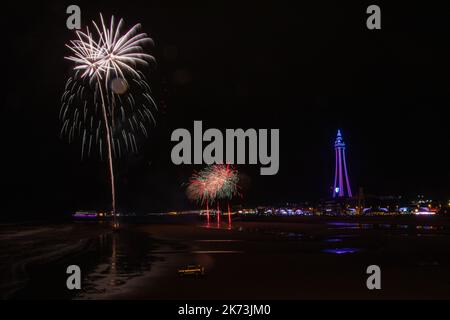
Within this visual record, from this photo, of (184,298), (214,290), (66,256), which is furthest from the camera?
(66,256)

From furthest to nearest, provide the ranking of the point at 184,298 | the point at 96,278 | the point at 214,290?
the point at 96,278, the point at 214,290, the point at 184,298

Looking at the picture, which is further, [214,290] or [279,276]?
[279,276]

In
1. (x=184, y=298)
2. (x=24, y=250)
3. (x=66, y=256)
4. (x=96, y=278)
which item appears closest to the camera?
(x=184, y=298)

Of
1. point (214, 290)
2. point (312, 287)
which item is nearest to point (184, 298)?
point (214, 290)
